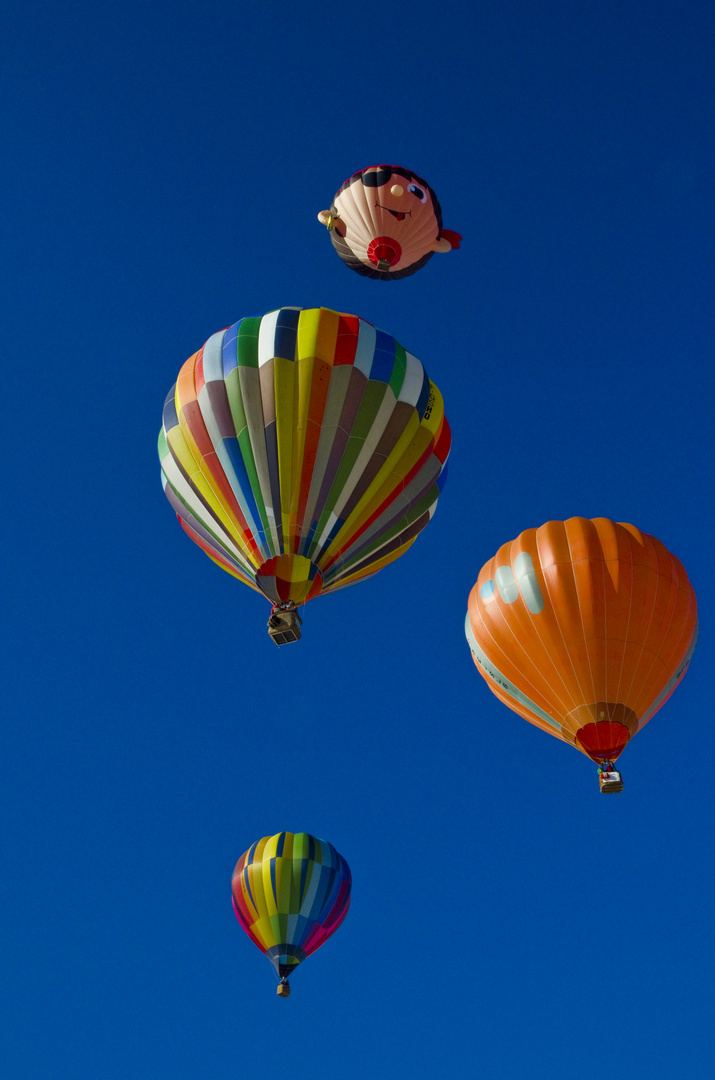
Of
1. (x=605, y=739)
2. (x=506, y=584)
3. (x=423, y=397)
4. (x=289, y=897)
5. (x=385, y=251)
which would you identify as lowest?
(x=289, y=897)

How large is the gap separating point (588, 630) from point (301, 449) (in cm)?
434

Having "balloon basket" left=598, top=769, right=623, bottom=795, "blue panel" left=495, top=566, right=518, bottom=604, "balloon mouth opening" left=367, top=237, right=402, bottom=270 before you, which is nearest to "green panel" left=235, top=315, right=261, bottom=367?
"balloon mouth opening" left=367, top=237, right=402, bottom=270

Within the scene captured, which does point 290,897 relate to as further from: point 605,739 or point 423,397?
point 423,397

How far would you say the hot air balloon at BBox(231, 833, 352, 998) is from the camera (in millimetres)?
15492

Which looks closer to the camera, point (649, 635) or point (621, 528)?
point (649, 635)

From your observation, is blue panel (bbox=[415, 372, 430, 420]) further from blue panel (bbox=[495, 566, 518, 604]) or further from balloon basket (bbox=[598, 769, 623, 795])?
balloon basket (bbox=[598, 769, 623, 795])

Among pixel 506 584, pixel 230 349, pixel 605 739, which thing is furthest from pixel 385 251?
pixel 605 739

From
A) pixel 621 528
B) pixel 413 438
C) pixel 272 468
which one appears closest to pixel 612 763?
pixel 621 528

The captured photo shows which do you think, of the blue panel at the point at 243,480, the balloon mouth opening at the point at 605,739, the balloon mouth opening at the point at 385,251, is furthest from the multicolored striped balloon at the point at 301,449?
the balloon mouth opening at the point at 385,251

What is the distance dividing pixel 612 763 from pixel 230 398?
624 centimetres

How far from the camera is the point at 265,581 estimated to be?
1055 cm

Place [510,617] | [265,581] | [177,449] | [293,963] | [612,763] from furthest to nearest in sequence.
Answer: [293,963] → [510,617] → [612,763] → [177,449] → [265,581]

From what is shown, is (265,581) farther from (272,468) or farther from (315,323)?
(315,323)

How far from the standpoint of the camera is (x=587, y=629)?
12.4 metres
